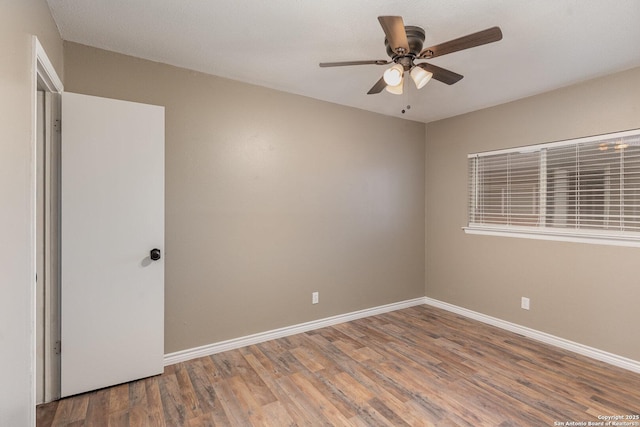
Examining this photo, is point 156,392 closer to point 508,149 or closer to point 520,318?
point 520,318

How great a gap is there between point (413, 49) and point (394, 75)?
0.29 metres

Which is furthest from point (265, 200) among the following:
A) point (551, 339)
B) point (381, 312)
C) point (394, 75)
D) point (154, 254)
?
point (551, 339)

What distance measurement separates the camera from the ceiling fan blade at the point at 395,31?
61.2 inches

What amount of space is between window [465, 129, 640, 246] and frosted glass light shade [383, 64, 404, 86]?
217 cm

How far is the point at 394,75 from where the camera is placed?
191cm

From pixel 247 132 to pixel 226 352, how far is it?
6.74 ft

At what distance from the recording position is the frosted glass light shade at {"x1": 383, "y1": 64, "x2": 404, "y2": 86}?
1.90 m

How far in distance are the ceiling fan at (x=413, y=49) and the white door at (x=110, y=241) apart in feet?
5.24

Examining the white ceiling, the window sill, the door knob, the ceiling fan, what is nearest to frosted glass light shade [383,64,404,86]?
the ceiling fan

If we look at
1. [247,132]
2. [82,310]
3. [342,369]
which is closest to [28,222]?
[82,310]

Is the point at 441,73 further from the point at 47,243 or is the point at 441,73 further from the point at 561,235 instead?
the point at 47,243

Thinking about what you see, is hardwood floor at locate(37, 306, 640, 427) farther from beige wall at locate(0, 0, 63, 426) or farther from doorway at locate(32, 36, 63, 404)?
beige wall at locate(0, 0, 63, 426)

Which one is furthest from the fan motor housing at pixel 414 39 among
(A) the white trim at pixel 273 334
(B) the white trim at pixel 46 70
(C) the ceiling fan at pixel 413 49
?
(A) the white trim at pixel 273 334

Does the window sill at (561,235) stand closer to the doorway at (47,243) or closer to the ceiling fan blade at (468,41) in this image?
the ceiling fan blade at (468,41)
